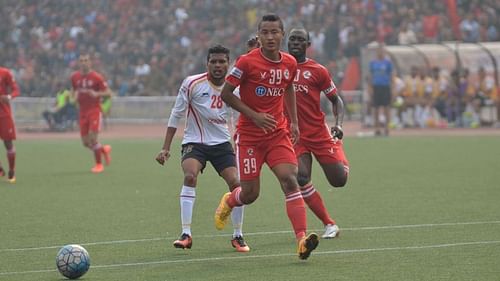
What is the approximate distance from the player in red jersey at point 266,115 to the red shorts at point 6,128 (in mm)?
9715

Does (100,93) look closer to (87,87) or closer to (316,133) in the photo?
(87,87)

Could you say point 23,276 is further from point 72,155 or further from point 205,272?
point 72,155

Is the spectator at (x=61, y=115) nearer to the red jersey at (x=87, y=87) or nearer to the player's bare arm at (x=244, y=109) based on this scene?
→ the red jersey at (x=87, y=87)

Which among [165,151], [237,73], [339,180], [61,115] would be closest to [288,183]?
[237,73]

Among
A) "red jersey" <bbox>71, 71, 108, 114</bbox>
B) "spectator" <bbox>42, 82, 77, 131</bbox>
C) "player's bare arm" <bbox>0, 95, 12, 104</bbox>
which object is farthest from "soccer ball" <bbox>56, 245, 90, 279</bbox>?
"spectator" <bbox>42, 82, 77, 131</bbox>

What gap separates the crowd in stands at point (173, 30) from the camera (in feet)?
127

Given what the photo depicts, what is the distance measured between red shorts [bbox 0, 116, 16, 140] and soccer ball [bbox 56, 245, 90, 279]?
1060 centimetres

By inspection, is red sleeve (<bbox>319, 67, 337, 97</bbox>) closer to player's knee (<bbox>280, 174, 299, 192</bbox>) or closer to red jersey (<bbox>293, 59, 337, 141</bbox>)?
red jersey (<bbox>293, 59, 337, 141</bbox>)

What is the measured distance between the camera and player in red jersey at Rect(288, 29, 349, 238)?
11.8 metres

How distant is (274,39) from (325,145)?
218cm

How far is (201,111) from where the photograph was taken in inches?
452

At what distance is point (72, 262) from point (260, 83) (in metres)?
2.27

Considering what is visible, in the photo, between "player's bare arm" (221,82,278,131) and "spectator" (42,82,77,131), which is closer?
"player's bare arm" (221,82,278,131)

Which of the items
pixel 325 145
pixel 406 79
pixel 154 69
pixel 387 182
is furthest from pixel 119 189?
pixel 154 69
